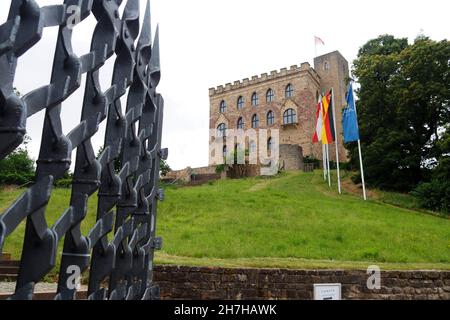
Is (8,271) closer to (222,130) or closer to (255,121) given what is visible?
(255,121)

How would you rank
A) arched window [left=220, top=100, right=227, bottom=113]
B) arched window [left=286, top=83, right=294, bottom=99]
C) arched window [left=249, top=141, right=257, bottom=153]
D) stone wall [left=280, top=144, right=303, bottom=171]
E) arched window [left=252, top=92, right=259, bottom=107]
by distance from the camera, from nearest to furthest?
stone wall [left=280, top=144, right=303, bottom=171], arched window [left=249, top=141, right=257, bottom=153], arched window [left=286, top=83, right=294, bottom=99], arched window [left=252, top=92, right=259, bottom=107], arched window [left=220, top=100, right=227, bottom=113]

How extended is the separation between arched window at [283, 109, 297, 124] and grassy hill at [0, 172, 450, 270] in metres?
27.6

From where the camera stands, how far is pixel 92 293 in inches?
68.7

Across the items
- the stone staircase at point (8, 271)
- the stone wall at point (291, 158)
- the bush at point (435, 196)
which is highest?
the stone wall at point (291, 158)

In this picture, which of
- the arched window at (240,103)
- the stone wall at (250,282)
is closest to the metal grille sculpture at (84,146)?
the stone wall at (250,282)

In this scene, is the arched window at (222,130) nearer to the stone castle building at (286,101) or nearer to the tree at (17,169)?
the stone castle building at (286,101)

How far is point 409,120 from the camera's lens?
26.7m

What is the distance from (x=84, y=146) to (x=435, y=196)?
2274cm

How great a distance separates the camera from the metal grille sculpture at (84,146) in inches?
43.6

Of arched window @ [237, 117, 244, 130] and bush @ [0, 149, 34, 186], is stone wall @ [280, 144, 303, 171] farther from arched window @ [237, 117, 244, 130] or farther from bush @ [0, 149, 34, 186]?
bush @ [0, 149, 34, 186]

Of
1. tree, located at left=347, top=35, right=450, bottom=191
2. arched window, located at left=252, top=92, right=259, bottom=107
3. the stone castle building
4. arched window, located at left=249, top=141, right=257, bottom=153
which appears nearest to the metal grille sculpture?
tree, located at left=347, top=35, right=450, bottom=191

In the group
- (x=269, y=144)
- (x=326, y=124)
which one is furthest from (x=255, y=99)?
(x=326, y=124)

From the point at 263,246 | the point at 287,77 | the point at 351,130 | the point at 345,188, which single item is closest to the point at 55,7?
the point at 263,246

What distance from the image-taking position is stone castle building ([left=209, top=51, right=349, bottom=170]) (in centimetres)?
4612
